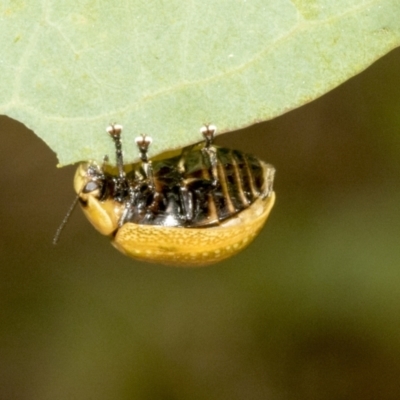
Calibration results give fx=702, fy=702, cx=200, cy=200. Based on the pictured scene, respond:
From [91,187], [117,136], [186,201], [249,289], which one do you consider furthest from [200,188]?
[249,289]

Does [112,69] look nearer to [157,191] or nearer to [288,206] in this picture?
[157,191]

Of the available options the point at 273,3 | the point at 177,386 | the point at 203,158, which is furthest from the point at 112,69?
the point at 177,386

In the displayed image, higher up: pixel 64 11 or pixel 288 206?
pixel 64 11

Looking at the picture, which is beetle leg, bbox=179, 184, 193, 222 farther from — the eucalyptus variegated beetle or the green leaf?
the green leaf

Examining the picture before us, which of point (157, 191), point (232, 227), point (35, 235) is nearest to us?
point (232, 227)

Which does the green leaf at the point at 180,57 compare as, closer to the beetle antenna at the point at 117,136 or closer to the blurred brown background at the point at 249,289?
the beetle antenna at the point at 117,136

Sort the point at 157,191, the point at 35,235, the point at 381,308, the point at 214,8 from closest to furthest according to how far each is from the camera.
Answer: the point at 214,8 < the point at 157,191 < the point at 381,308 < the point at 35,235
